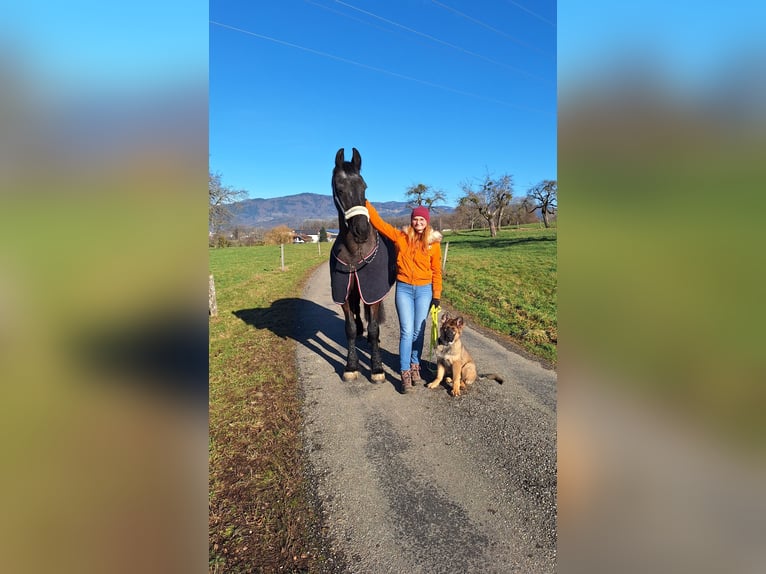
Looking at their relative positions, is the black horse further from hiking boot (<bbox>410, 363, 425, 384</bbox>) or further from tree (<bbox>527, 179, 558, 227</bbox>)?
tree (<bbox>527, 179, 558, 227</bbox>)

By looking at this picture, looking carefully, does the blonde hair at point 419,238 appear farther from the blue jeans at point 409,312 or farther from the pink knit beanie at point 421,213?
the blue jeans at point 409,312

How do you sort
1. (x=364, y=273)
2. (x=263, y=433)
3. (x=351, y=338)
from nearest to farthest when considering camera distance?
1. (x=263, y=433)
2. (x=364, y=273)
3. (x=351, y=338)

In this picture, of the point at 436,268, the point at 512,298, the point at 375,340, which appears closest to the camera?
the point at 436,268

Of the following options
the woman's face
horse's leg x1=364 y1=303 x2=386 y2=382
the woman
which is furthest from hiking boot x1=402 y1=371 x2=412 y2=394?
the woman's face

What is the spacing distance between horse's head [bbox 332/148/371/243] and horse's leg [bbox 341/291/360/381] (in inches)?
56.0

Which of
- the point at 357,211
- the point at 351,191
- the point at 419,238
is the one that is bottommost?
the point at 419,238

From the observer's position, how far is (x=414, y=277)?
16.6ft

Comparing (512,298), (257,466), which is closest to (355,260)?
(257,466)

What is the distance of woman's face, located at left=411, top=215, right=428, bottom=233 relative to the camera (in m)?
4.90

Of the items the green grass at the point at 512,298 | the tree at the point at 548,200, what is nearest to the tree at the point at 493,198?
the tree at the point at 548,200

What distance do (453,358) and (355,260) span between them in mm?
1896

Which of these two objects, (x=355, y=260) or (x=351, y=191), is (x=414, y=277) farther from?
(x=351, y=191)

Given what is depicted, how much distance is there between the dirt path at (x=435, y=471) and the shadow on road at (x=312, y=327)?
1.75 feet
